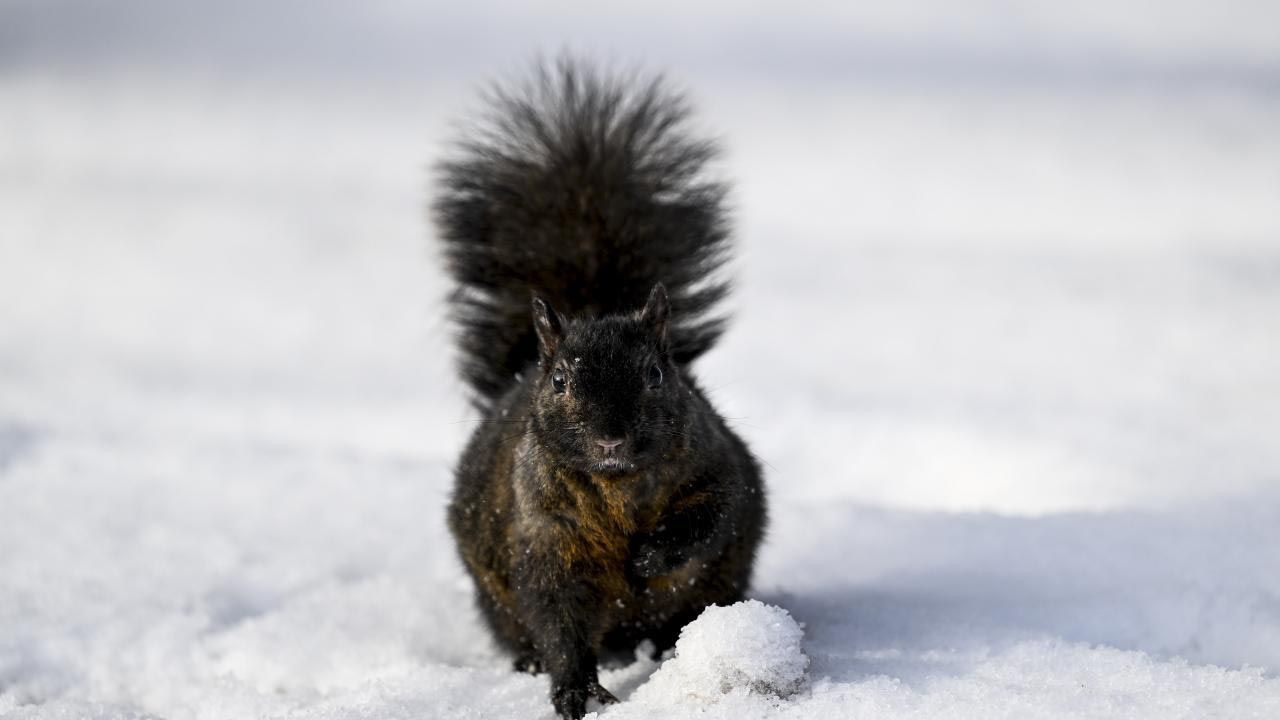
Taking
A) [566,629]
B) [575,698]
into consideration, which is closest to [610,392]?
[566,629]

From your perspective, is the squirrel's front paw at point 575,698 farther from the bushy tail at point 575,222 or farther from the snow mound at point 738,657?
the bushy tail at point 575,222

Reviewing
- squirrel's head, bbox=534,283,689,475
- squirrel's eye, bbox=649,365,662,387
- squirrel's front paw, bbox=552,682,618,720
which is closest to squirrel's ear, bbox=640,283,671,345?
squirrel's head, bbox=534,283,689,475

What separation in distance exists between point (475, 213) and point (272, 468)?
1.87 meters

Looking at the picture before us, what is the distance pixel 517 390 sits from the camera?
10.9ft

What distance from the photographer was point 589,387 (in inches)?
98.3

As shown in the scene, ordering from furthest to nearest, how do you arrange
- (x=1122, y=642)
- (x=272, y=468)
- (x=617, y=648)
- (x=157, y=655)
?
(x=272, y=468), (x=157, y=655), (x=617, y=648), (x=1122, y=642)

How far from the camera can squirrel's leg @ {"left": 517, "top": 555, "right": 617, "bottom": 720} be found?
2.66 meters

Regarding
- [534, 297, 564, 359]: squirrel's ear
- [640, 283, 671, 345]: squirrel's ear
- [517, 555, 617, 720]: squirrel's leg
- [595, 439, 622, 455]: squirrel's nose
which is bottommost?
[517, 555, 617, 720]: squirrel's leg

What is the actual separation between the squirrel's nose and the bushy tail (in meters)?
1.06

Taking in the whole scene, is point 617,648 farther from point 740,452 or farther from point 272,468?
point 272,468

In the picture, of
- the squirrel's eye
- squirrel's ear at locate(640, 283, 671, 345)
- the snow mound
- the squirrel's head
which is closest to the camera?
the snow mound

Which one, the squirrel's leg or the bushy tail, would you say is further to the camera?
the bushy tail

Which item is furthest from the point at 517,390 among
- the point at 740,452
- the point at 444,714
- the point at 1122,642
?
the point at 1122,642

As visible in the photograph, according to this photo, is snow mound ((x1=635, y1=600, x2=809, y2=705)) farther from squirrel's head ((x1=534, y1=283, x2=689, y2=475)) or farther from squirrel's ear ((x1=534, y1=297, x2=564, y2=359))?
squirrel's ear ((x1=534, y1=297, x2=564, y2=359))
